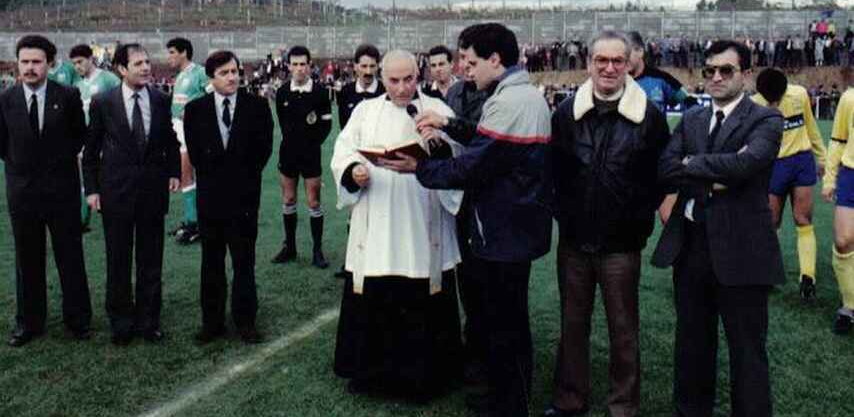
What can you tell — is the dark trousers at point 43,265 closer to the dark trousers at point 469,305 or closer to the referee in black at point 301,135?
the referee in black at point 301,135

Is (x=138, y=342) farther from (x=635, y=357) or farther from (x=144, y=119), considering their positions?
(x=635, y=357)

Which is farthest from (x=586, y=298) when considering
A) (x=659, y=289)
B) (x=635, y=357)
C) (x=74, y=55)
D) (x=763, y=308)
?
(x=74, y=55)

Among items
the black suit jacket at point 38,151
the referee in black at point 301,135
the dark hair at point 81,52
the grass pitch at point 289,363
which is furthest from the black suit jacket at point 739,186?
the dark hair at point 81,52

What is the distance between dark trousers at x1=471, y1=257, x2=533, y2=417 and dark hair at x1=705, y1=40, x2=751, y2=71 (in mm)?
1466

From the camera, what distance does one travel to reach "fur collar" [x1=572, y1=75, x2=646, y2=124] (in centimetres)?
439

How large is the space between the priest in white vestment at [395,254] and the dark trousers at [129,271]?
1792mm

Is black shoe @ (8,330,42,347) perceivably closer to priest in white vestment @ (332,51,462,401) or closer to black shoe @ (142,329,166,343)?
black shoe @ (142,329,166,343)

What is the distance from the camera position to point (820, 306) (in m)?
6.86

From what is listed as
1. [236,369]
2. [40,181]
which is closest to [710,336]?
[236,369]

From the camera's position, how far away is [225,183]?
596 cm

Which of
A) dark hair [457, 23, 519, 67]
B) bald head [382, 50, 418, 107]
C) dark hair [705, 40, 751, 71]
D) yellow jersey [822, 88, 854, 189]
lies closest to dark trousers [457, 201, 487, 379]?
bald head [382, 50, 418, 107]

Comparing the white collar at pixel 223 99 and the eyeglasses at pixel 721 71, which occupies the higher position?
the eyeglasses at pixel 721 71

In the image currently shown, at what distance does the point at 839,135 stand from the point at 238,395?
188 inches

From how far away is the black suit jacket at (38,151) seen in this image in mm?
5887
